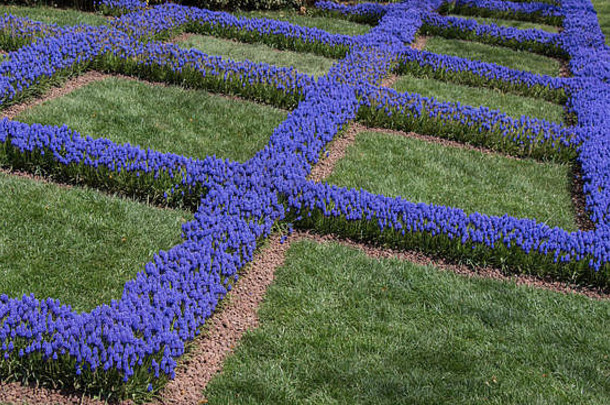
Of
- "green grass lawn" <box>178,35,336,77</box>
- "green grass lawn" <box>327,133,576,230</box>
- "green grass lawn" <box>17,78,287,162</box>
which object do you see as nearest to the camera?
"green grass lawn" <box>327,133,576,230</box>

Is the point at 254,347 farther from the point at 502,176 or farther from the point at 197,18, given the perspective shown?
the point at 197,18

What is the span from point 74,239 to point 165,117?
9.39 ft

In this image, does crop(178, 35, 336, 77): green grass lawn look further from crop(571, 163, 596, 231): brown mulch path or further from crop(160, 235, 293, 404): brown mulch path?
crop(160, 235, 293, 404): brown mulch path

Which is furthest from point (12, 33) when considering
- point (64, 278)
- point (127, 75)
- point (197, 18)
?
point (64, 278)

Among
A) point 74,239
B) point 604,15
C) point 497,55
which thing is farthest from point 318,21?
point 74,239

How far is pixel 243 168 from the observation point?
248 inches

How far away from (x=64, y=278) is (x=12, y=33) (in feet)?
21.2

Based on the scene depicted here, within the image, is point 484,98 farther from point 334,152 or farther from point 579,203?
point 334,152

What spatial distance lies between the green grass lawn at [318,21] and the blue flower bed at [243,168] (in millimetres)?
935

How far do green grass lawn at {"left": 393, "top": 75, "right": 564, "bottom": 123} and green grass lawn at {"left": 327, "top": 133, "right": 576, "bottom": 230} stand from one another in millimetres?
1709

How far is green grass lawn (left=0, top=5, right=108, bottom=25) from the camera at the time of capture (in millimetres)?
10945

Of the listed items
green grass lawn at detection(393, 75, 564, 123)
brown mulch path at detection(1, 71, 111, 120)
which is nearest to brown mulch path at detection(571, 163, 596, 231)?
green grass lawn at detection(393, 75, 564, 123)

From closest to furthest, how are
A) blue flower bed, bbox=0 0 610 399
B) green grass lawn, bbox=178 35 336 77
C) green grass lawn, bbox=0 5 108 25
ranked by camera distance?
blue flower bed, bbox=0 0 610 399 → green grass lawn, bbox=178 35 336 77 → green grass lawn, bbox=0 5 108 25

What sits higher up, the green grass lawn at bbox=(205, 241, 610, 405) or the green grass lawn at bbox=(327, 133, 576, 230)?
the green grass lawn at bbox=(327, 133, 576, 230)
